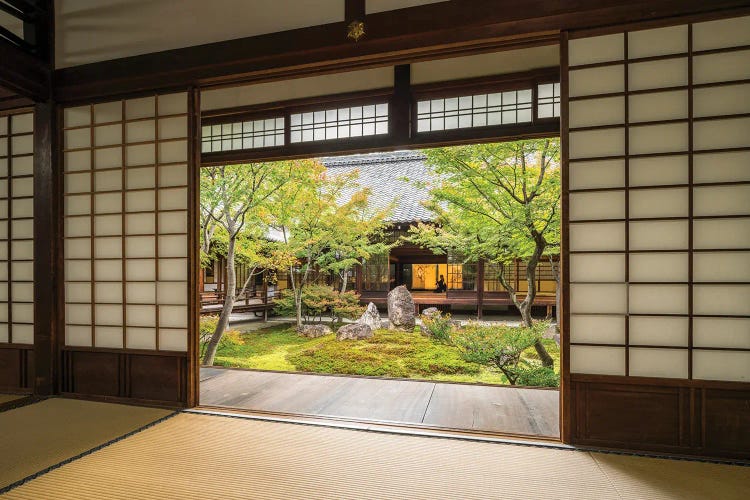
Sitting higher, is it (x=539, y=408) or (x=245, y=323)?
(x=539, y=408)

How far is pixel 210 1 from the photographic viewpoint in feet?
9.79

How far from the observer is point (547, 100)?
11.7ft

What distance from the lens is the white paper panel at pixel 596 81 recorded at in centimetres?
239

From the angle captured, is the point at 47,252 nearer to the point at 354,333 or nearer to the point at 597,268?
the point at 597,268

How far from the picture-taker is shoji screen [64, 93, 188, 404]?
3.15 meters

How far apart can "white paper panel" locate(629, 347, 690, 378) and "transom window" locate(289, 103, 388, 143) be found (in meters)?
2.79

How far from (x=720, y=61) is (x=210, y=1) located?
3.33m

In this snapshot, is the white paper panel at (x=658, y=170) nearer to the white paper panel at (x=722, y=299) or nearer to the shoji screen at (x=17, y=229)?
the white paper panel at (x=722, y=299)

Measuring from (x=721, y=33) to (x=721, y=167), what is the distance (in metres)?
0.75

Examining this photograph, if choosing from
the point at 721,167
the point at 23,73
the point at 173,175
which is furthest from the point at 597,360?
the point at 23,73

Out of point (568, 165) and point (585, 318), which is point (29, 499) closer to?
point (585, 318)

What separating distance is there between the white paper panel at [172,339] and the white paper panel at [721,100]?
12.1ft

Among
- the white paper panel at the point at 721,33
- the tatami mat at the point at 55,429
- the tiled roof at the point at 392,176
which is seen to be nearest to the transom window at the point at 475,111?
the white paper panel at the point at 721,33

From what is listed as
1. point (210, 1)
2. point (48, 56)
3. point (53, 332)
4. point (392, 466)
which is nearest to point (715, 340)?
point (392, 466)
